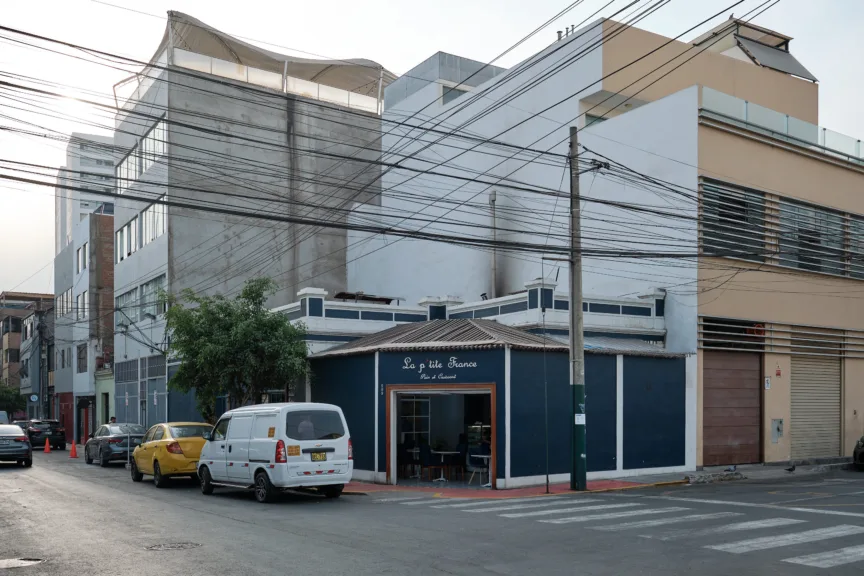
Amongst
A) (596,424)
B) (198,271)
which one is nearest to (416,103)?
(198,271)

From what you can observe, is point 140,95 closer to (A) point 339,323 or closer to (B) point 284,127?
(B) point 284,127

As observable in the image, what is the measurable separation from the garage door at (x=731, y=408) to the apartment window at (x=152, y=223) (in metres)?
26.1

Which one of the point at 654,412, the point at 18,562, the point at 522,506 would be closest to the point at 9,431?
the point at 522,506

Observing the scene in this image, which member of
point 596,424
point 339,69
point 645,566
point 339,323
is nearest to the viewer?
point 645,566

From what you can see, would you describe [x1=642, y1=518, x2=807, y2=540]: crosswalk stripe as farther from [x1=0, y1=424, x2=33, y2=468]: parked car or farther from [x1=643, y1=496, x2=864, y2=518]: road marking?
[x1=0, y1=424, x2=33, y2=468]: parked car

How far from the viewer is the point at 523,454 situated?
20984 mm

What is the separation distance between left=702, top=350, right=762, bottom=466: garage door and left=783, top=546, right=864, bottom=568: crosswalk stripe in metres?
14.3

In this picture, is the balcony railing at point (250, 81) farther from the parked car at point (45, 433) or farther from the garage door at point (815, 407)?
the garage door at point (815, 407)

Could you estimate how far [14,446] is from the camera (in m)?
29.3

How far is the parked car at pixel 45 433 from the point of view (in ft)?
146

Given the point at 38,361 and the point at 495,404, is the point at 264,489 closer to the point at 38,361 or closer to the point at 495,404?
the point at 495,404

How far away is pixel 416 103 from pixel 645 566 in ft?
106

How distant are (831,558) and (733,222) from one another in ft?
58.0

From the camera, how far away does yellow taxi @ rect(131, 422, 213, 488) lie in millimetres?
21250
